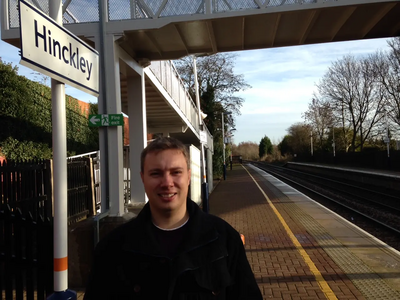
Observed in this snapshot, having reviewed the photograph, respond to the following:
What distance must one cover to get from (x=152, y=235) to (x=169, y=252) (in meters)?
0.13

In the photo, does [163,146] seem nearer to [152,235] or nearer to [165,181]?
[165,181]

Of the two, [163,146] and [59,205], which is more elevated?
[163,146]

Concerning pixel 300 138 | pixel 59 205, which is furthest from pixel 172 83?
pixel 300 138

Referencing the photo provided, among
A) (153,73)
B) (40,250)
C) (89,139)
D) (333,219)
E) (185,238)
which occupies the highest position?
(153,73)

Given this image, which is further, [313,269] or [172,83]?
[172,83]

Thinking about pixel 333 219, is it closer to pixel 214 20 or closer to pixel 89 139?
pixel 214 20

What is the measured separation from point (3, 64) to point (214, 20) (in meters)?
6.95

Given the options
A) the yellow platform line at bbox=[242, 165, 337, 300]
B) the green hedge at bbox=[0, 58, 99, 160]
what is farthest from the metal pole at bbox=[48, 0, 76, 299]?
the green hedge at bbox=[0, 58, 99, 160]

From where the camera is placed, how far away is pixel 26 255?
3.69 meters

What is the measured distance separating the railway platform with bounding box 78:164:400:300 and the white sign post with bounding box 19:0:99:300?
9.41 feet

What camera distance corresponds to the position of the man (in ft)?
6.10

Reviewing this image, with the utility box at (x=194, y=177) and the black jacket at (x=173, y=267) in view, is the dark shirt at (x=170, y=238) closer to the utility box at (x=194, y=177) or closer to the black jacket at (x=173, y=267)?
the black jacket at (x=173, y=267)

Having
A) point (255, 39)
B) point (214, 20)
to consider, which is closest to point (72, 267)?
point (214, 20)

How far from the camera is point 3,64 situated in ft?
34.2
